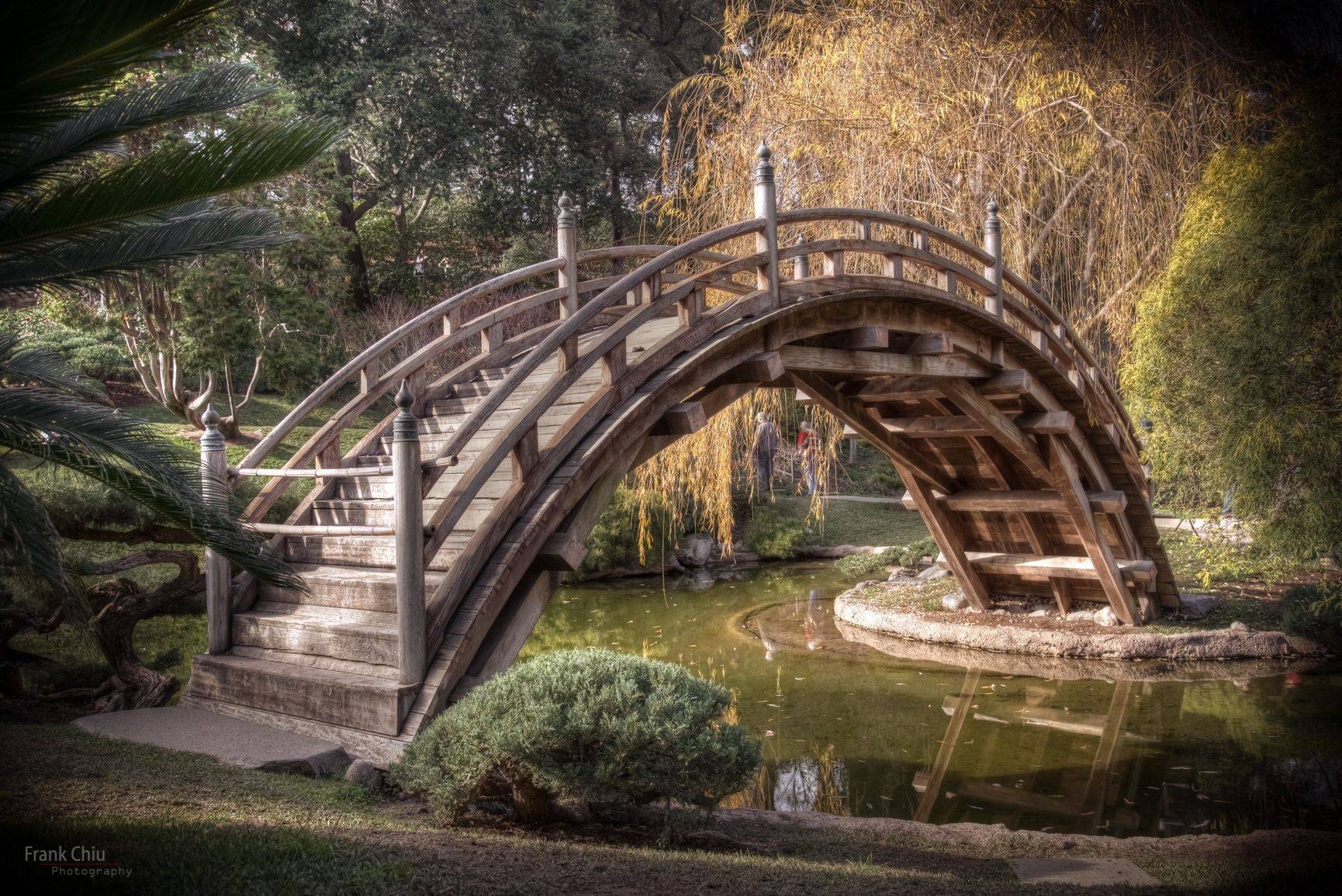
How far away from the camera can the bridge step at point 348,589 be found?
5.72 m

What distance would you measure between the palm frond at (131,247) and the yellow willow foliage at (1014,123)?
7082 mm

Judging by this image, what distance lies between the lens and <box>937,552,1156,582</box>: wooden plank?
37.5 ft

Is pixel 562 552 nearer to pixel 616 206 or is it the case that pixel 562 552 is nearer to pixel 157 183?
pixel 157 183

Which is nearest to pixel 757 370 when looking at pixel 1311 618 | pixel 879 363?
pixel 879 363

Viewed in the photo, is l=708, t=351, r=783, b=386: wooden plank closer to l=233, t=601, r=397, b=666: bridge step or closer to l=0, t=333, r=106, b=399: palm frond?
l=233, t=601, r=397, b=666: bridge step

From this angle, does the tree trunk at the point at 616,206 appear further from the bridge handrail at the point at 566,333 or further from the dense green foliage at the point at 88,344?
the bridge handrail at the point at 566,333

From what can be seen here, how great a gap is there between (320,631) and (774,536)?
500 inches

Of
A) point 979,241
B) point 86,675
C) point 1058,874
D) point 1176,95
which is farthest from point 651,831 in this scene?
point 1176,95

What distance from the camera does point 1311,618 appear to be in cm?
1053

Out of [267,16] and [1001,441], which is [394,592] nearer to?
[1001,441]

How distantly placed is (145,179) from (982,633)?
10.5m

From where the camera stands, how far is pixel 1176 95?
10070 millimetres

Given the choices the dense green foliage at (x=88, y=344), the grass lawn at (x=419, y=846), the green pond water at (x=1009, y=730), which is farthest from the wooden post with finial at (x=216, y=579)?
the dense green foliage at (x=88, y=344)

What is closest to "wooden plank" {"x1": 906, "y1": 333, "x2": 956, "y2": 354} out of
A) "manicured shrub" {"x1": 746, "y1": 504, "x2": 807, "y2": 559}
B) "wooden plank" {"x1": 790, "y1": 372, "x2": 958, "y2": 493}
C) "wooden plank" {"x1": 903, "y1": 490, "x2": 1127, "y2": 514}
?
"wooden plank" {"x1": 790, "y1": 372, "x2": 958, "y2": 493}
